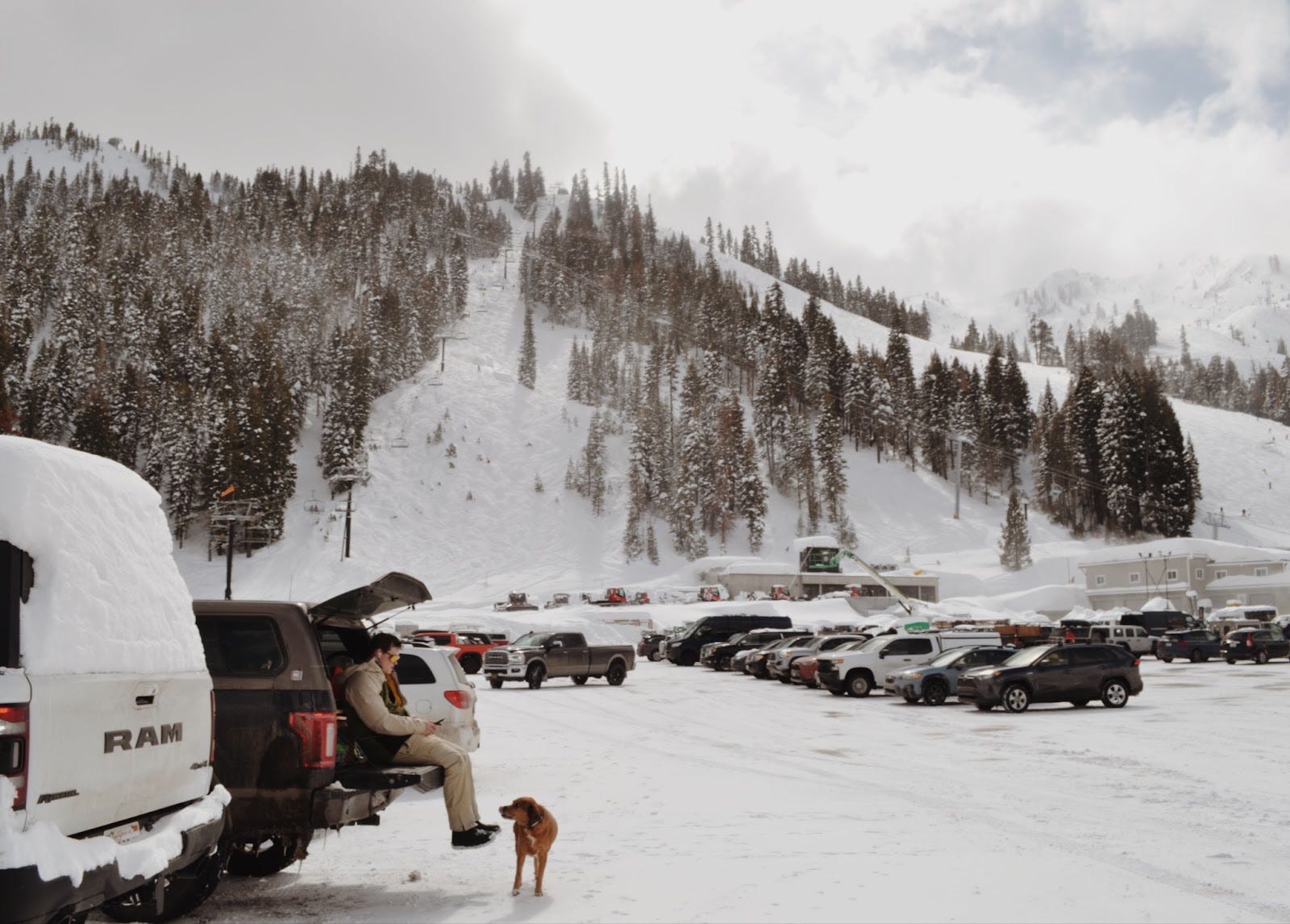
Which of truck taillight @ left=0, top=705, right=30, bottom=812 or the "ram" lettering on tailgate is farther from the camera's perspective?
the "ram" lettering on tailgate

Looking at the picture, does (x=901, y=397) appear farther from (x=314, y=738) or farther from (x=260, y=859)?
(x=314, y=738)

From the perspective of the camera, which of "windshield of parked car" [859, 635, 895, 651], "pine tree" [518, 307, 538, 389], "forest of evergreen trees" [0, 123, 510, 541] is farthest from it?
"pine tree" [518, 307, 538, 389]

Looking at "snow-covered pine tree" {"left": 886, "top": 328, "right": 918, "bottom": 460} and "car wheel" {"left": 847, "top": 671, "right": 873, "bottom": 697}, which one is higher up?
"snow-covered pine tree" {"left": 886, "top": 328, "right": 918, "bottom": 460}

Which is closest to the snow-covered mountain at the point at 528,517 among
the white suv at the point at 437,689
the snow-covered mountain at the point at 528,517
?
the snow-covered mountain at the point at 528,517

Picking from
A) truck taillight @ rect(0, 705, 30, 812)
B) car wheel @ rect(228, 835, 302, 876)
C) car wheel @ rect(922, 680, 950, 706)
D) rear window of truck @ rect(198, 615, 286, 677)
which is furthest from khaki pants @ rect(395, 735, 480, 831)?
car wheel @ rect(922, 680, 950, 706)

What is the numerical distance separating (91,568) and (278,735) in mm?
2545

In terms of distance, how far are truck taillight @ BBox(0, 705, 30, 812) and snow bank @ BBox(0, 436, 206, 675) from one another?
0.63 feet

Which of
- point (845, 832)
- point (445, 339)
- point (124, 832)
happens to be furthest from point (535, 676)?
point (445, 339)

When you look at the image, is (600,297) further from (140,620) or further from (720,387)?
(140,620)

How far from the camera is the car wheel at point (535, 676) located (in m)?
29.9

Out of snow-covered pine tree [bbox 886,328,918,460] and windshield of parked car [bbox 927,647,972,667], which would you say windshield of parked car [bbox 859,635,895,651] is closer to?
windshield of parked car [bbox 927,647,972,667]

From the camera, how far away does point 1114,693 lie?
2259cm

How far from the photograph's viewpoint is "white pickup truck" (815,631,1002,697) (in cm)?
2755

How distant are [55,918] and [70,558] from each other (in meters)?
1.51
